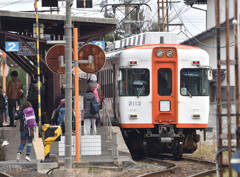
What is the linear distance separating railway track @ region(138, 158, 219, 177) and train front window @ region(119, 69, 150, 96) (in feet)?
6.53

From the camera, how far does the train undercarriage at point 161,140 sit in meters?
17.2

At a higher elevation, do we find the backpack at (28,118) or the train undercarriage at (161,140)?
the backpack at (28,118)

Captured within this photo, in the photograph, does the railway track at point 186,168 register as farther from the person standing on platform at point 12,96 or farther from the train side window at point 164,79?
the person standing on platform at point 12,96

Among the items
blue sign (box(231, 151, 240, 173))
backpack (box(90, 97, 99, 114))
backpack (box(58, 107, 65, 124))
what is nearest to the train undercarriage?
backpack (box(90, 97, 99, 114))

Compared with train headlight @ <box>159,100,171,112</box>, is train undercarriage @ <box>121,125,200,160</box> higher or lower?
lower

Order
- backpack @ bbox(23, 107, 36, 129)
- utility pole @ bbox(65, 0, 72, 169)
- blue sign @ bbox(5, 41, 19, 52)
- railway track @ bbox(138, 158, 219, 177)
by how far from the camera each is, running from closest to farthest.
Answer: utility pole @ bbox(65, 0, 72, 169) → railway track @ bbox(138, 158, 219, 177) → backpack @ bbox(23, 107, 36, 129) → blue sign @ bbox(5, 41, 19, 52)

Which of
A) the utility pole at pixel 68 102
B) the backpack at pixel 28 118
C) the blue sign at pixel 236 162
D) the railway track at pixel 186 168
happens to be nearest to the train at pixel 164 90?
the railway track at pixel 186 168

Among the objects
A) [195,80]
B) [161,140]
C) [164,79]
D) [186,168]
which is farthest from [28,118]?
[195,80]

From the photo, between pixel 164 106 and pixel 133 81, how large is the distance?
110 cm

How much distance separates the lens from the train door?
1711 cm

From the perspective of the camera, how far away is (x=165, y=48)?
56.6 ft

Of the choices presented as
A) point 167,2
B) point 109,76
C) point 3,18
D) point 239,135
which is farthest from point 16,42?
point 167,2

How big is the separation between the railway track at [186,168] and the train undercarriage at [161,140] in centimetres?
45

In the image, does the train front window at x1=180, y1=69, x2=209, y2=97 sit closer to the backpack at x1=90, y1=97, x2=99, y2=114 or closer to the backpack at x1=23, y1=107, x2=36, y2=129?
the backpack at x1=90, y1=97, x2=99, y2=114
